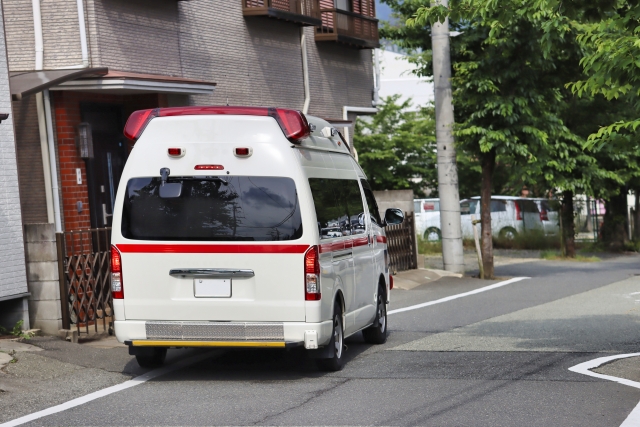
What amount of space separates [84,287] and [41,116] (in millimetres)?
3580

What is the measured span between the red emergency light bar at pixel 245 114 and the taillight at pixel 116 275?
1.11 m

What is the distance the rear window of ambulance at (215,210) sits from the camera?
30.1 feet

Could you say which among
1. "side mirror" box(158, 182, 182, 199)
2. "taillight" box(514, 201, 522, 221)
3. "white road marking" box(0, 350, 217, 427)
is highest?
"side mirror" box(158, 182, 182, 199)

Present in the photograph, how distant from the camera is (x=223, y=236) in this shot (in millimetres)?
9250

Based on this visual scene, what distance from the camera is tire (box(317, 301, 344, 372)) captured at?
9695mm

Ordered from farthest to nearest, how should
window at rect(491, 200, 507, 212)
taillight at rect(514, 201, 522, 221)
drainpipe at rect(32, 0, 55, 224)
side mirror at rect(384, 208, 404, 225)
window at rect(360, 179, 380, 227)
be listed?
window at rect(491, 200, 507, 212), taillight at rect(514, 201, 522, 221), drainpipe at rect(32, 0, 55, 224), side mirror at rect(384, 208, 404, 225), window at rect(360, 179, 380, 227)

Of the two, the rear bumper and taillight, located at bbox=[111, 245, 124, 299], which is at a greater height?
taillight, located at bbox=[111, 245, 124, 299]

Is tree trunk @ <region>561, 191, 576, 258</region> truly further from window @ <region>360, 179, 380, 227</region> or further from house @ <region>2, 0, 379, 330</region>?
window @ <region>360, 179, 380, 227</region>

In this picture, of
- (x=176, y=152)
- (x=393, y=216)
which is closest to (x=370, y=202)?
(x=393, y=216)

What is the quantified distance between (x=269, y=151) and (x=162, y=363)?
2.61 m

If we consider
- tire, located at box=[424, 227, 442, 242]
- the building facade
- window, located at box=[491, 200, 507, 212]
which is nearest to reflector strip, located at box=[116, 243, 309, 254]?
the building facade

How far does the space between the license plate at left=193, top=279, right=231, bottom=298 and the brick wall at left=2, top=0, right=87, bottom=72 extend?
6.98m

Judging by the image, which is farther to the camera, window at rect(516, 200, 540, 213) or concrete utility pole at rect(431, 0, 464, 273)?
window at rect(516, 200, 540, 213)

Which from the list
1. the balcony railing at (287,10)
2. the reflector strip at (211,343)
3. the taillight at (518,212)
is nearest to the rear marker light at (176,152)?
the reflector strip at (211,343)
